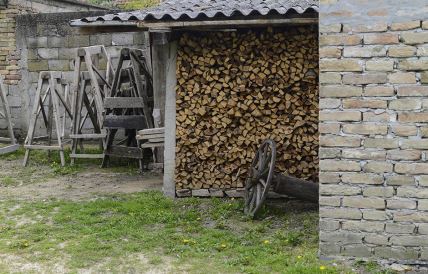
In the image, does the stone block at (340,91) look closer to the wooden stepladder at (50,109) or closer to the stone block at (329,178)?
the stone block at (329,178)

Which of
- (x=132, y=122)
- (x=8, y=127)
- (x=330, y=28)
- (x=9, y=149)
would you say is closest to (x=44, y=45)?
(x=8, y=127)

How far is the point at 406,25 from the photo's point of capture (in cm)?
448

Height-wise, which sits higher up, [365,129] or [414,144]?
[365,129]

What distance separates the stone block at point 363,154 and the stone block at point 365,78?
58cm

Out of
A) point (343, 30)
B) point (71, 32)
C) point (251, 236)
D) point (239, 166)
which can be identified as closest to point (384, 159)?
point (343, 30)

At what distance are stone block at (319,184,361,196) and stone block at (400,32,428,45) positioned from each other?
1.29 metres

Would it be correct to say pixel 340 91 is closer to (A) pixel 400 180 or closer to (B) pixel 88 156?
(A) pixel 400 180

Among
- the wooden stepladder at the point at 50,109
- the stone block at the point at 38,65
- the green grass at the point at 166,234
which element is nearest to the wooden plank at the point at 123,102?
the wooden stepladder at the point at 50,109

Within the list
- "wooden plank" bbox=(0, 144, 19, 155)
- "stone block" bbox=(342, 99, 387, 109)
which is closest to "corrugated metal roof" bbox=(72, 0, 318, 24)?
"stone block" bbox=(342, 99, 387, 109)

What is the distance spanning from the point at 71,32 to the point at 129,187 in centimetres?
408

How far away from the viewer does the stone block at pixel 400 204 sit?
4.58 metres

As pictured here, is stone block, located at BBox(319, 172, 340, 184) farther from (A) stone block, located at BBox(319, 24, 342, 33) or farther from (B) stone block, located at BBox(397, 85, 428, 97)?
(A) stone block, located at BBox(319, 24, 342, 33)

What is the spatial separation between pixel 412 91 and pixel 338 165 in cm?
87

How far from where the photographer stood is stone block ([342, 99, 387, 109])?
458 centimetres
